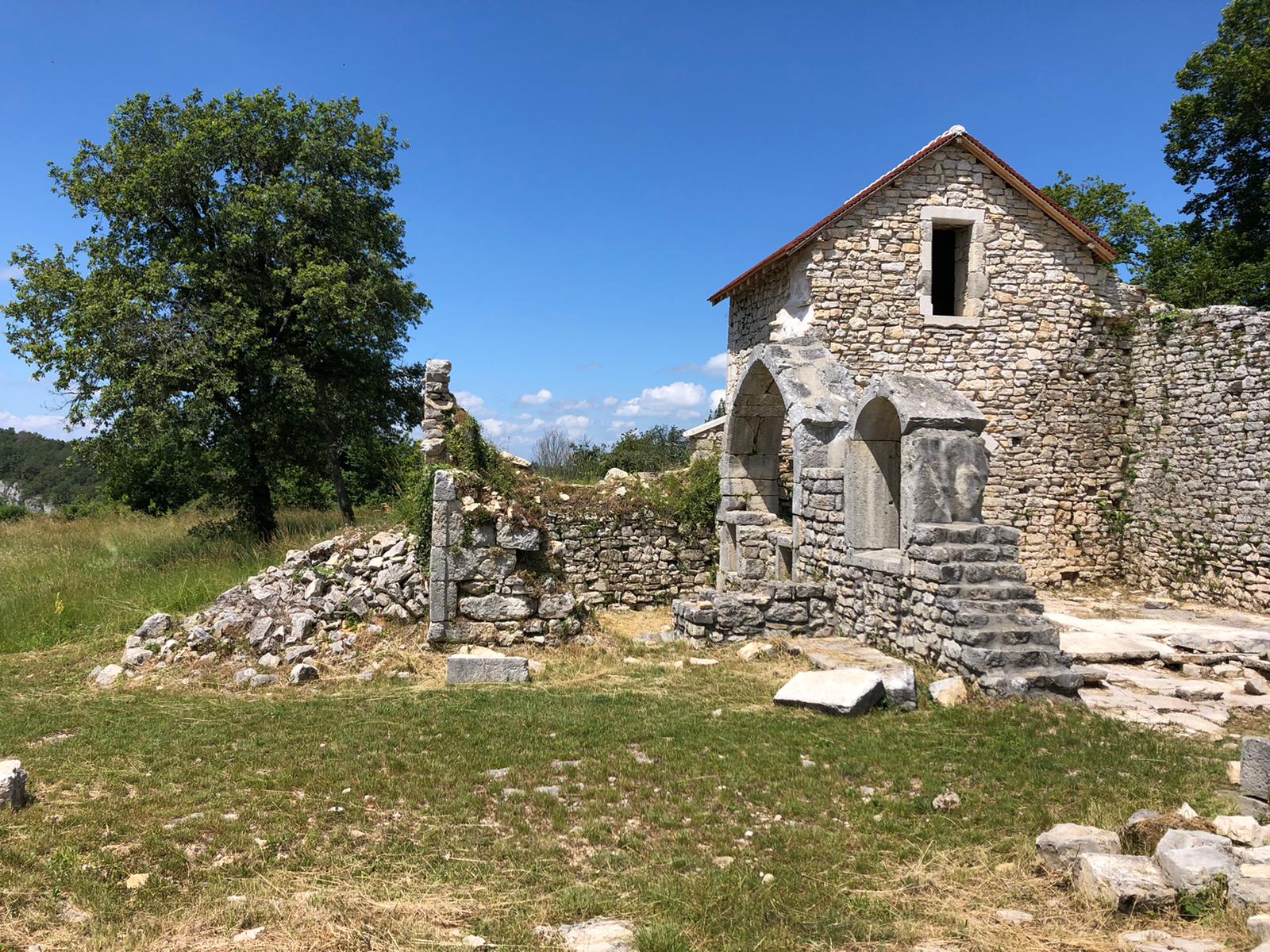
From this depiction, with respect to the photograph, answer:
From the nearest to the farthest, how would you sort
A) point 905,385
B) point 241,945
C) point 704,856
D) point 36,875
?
1. point 241,945
2. point 36,875
3. point 704,856
4. point 905,385

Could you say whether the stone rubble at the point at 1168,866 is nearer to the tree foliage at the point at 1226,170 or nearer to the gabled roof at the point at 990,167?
the gabled roof at the point at 990,167

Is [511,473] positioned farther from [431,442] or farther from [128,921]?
[128,921]

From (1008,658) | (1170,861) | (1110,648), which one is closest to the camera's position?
(1170,861)

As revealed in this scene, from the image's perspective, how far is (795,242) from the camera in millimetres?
13859

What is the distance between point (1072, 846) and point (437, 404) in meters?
9.96

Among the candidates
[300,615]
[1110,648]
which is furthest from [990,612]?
[300,615]

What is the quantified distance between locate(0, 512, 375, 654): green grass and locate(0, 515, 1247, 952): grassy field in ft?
12.6

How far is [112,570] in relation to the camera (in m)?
13.8

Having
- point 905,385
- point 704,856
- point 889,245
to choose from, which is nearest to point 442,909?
point 704,856

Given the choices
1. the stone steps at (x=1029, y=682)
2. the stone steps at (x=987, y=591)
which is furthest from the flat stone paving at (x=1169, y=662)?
the stone steps at (x=987, y=591)

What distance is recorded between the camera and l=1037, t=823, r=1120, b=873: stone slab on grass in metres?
4.18

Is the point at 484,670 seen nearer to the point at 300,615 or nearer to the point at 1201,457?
the point at 300,615

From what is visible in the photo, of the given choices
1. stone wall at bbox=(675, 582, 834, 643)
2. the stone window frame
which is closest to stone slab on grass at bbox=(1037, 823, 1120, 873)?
stone wall at bbox=(675, 582, 834, 643)

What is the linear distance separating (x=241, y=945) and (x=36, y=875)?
1513 mm
